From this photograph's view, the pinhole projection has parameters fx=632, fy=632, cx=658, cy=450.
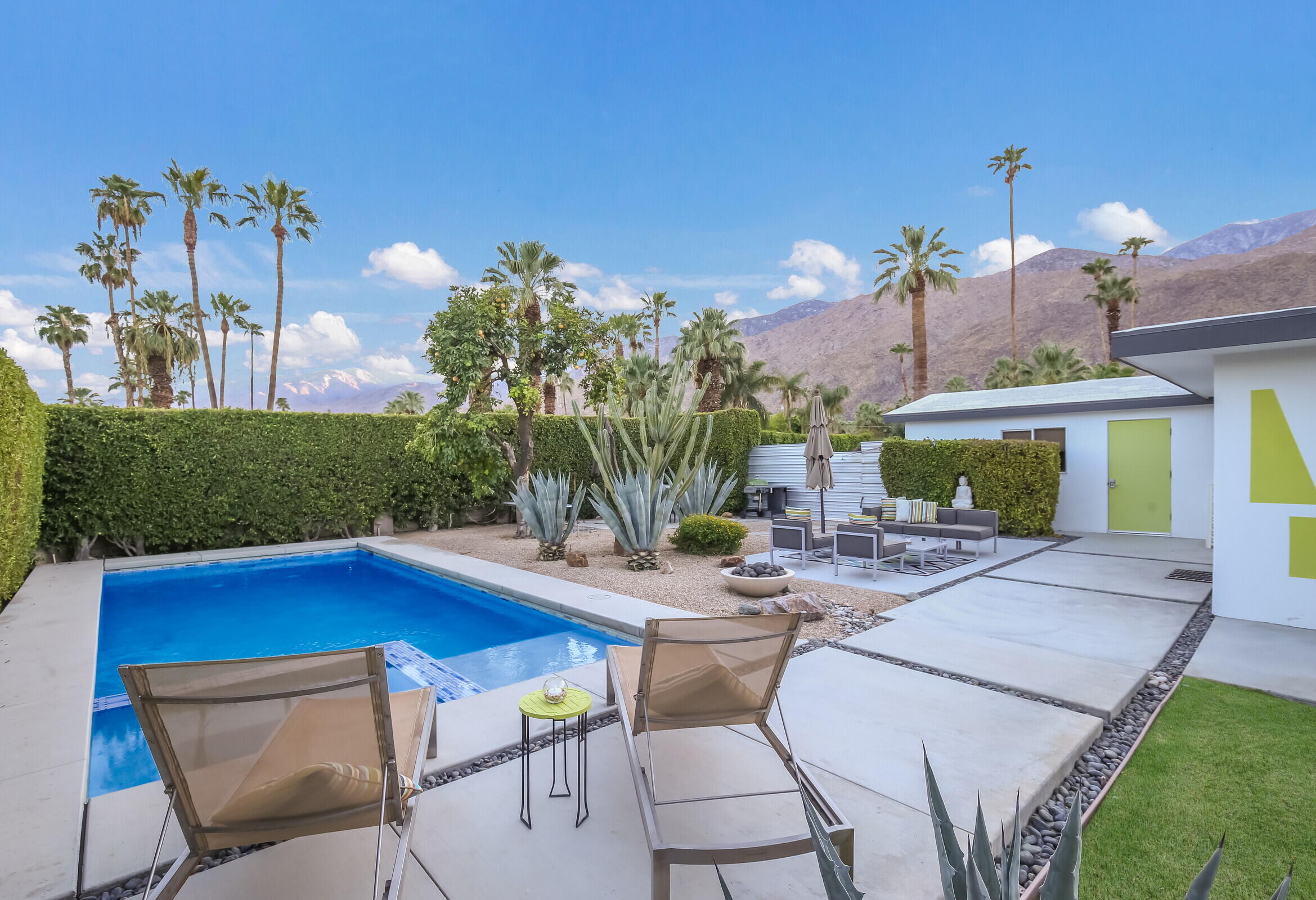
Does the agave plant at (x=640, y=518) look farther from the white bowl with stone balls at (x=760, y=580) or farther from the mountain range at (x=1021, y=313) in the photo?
the mountain range at (x=1021, y=313)

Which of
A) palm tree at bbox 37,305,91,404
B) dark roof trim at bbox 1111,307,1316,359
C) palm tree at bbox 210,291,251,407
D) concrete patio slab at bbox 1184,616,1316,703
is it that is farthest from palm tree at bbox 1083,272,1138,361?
palm tree at bbox 37,305,91,404

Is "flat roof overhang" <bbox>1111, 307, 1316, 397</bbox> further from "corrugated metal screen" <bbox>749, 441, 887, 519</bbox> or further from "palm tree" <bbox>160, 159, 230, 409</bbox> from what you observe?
"palm tree" <bbox>160, 159, 230, 409</bbox>

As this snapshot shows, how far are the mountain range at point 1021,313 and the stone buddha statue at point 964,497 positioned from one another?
3635 centimetres

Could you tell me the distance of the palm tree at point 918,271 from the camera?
997 inches

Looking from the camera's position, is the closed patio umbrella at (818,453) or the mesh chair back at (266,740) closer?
the mesh chair back at (266,740)

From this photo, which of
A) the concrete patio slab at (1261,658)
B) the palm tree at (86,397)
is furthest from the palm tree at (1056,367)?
the palm tree at (86,397)

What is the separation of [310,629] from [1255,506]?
9378mm

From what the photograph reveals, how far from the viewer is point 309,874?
2.24m

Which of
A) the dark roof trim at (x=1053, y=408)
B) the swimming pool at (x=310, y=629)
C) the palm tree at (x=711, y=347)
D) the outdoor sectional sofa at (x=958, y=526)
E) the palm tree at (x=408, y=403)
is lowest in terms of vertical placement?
the swimming pool at (x=310, y=629)

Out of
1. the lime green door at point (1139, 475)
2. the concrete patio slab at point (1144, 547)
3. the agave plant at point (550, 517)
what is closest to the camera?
the concrete patio slab at point (1144, 547)

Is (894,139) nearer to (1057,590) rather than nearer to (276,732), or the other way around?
(1057,590)

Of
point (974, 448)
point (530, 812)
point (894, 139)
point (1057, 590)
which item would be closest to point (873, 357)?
point (894, 139)

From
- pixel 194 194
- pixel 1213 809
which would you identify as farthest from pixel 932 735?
pixel 194 194

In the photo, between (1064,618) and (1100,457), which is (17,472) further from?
(1100,457)
